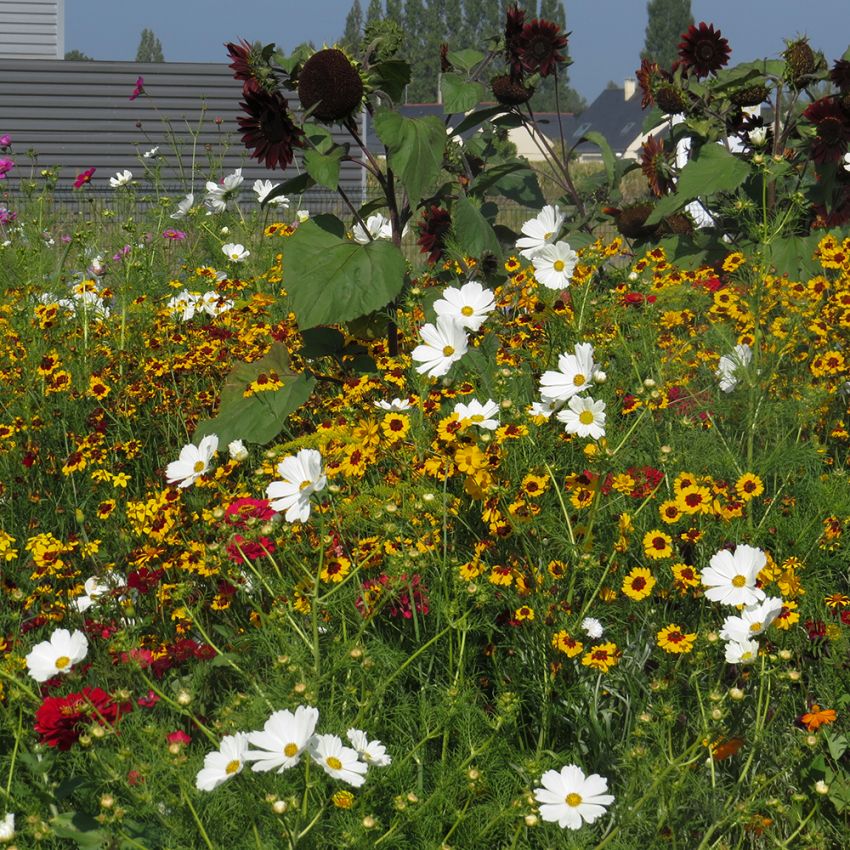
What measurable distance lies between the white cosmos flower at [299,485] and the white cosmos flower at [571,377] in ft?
1.60

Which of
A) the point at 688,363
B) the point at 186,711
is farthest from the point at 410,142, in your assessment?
the point at 186,711

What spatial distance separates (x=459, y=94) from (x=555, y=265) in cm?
126

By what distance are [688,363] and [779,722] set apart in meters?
1.17

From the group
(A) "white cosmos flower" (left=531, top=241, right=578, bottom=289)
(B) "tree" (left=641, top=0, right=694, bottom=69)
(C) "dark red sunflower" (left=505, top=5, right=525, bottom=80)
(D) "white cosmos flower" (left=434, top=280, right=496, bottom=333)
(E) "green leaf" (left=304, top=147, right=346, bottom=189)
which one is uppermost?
(B) "tree" (left=641, top=0, right=694, bottom=69)

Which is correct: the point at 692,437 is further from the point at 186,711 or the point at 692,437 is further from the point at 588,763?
the point at 186,711

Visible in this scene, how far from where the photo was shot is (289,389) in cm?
322

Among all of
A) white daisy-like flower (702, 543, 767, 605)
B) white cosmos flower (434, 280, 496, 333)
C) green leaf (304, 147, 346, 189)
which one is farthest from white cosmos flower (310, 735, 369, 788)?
green leaf (304, 147, 346, 189)

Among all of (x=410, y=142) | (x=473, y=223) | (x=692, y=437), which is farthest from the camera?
(x=473, y=223)

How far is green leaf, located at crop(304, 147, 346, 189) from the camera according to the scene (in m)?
3.06

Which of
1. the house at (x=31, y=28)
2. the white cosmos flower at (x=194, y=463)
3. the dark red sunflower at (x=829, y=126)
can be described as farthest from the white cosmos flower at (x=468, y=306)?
the house at (x=31, y=28)

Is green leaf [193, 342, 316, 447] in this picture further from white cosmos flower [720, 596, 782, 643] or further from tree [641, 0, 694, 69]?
tree [641, 0, 694, 69]

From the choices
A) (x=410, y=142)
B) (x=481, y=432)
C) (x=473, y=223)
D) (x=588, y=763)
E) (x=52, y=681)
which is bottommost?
(x=588, y=763)

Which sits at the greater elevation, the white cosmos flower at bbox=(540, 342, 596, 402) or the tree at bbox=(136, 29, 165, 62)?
the tree at bbox=(136, 29, 165, 62)

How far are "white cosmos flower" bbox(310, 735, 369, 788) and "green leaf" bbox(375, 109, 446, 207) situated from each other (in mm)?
1839
